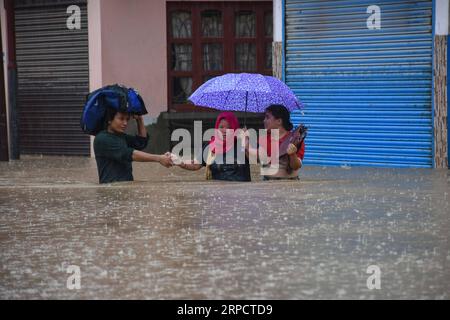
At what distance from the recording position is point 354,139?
16.8 m

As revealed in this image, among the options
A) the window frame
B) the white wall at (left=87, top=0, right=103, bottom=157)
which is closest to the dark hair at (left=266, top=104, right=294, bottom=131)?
the white wall at (left=87, top=0, right=103, bottom=157)

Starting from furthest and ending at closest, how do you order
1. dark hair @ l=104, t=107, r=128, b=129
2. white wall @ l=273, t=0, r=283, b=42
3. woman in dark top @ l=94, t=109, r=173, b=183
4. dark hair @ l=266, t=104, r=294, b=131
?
1. white wall @ l=273, t=0, r=283, b=42
2. dark hair @ l=266, t=104, r=294, b=131
3. dark hair @ l=104, t=107, r=128, b=129
4. woman in dark top @ l=94, t=109, r=173, b=183

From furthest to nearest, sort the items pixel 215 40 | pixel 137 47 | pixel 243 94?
pixel 215 40
pixel 137 47
pixel 243 94

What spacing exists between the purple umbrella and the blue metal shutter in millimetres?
4235

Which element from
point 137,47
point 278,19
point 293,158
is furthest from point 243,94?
→ point 137,47

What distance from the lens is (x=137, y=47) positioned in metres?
19.7

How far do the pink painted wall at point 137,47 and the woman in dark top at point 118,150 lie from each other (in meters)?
7.66

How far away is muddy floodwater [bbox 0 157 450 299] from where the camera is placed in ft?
19.1

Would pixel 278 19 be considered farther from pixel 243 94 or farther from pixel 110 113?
pixel 110 113

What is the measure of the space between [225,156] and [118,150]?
4.19ft

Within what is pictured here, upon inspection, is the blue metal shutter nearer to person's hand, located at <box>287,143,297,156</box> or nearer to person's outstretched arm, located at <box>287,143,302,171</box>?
person's outstretched arm, located at <box>287,143,302,171</box>

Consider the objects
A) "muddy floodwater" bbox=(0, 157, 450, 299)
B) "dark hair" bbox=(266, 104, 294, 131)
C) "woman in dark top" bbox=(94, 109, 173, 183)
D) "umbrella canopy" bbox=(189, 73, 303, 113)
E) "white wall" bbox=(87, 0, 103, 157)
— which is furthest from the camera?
"white wall" bbox=(87, 0, 103, 157)

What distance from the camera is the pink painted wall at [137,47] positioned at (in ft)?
63.4

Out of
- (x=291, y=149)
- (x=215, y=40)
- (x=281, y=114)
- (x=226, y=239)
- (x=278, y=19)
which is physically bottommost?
(x=226, y=239)
